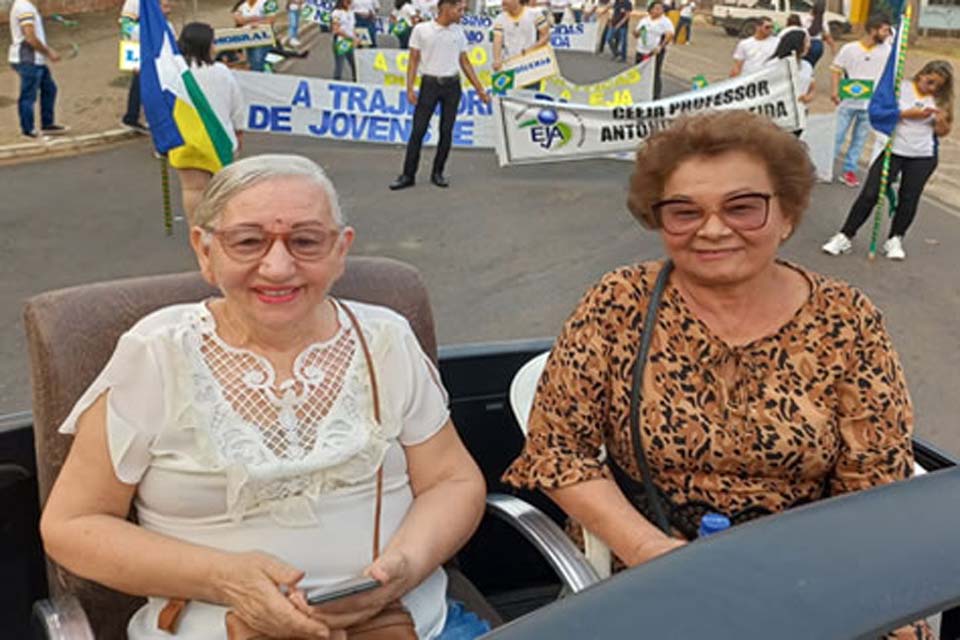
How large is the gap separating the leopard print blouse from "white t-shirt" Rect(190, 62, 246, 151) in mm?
5404

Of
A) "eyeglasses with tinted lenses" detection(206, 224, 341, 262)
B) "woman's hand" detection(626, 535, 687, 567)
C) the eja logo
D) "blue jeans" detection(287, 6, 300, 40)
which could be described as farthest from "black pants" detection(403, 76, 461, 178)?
"blue jeans" detection(287, 6, 300, 40)

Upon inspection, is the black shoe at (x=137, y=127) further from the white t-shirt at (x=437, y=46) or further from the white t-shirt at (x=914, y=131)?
the white t-shirt at (x=914, y=131)

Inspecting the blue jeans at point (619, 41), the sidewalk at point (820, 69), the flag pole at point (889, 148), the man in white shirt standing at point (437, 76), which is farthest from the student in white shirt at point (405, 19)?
the flag pole at point (889, 148)

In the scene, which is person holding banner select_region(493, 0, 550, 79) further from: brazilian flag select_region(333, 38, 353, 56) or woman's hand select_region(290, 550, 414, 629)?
woman's hand select_region(290, 550, 414, 629)

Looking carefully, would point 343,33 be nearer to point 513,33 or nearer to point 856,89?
point 513,33

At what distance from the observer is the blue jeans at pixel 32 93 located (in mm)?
10219

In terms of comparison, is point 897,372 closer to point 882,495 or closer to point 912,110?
point 882,495

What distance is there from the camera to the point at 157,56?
6754 millimetres

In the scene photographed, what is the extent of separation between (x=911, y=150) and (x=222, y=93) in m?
4.99

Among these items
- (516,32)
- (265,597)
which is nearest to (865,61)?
(516,32)

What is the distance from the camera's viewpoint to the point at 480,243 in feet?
25.0

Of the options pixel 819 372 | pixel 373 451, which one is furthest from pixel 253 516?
pixel 819 372

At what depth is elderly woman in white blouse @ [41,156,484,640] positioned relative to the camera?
1827 mm

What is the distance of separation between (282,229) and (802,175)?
1084 mm
